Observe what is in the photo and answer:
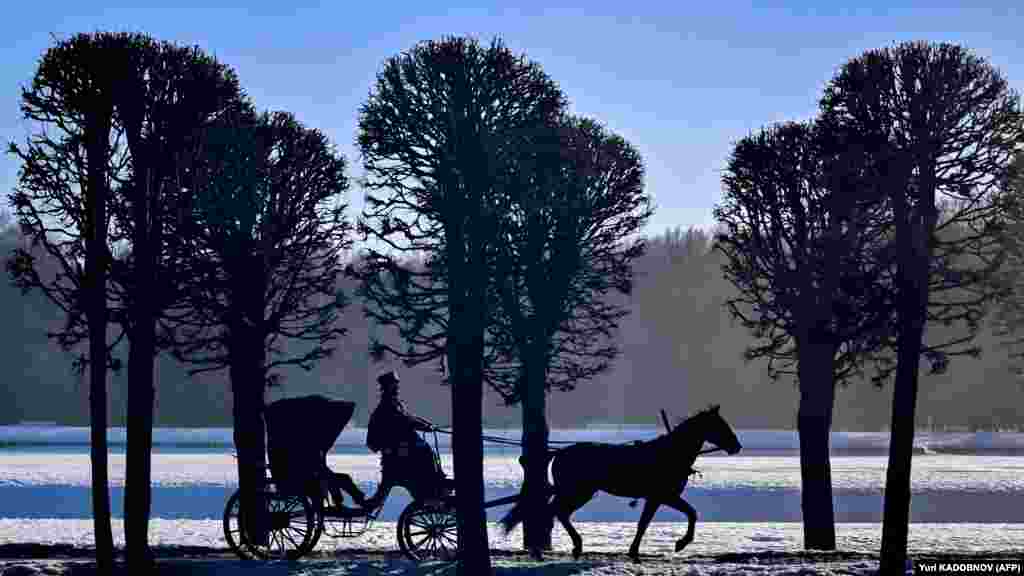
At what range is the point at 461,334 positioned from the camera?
15.2 m

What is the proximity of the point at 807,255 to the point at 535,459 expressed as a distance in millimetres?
6154

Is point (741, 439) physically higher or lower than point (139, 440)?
lower

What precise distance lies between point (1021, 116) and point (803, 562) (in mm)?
7453

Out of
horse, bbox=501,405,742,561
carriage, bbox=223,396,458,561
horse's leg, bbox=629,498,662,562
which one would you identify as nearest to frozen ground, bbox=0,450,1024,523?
horse's leg, bbox=629,498,662,562

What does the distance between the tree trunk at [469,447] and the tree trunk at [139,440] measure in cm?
408

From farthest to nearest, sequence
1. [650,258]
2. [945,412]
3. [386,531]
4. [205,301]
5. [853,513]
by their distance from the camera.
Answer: [650,258] → [945,412] → [853,513] → [386,531] → [205,301]

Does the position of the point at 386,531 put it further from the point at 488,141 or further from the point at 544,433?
the point at 488,141

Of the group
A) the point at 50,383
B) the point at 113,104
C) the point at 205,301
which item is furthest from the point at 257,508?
the point at 50,383

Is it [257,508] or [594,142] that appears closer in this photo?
[257,508]

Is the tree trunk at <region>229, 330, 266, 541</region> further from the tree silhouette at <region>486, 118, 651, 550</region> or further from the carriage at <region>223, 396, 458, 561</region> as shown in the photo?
the tree silhouette at <region>486, 118, 651, 550</region>

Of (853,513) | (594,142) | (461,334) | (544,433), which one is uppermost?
(594,142)

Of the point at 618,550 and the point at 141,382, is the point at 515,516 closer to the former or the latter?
the point at 618,550

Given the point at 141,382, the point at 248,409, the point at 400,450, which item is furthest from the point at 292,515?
the point at 248,409

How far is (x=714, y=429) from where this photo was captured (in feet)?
54.5
